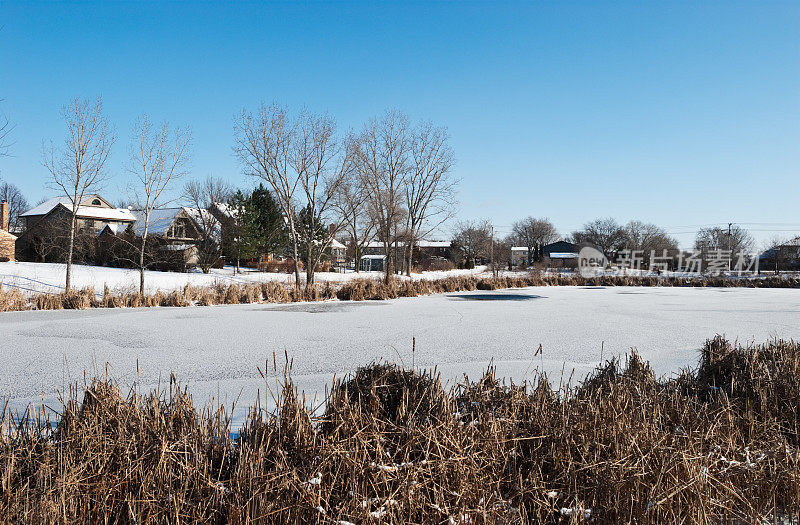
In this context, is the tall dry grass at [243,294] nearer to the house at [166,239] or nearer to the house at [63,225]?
the house at [166,239]

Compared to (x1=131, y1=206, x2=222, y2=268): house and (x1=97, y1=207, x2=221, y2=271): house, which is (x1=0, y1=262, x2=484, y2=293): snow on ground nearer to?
(x1=97, y1=207, x2=221, y2=271): house

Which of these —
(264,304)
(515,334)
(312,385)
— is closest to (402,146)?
(264,304)

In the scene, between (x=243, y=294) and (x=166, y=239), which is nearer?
(x=243, y=294)

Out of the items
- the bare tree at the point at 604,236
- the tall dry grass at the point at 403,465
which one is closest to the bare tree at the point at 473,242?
the bare tree at the point at 604,236

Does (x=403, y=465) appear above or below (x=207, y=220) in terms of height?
below

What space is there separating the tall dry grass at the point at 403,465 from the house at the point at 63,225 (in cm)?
3845

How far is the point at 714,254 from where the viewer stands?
57062mm

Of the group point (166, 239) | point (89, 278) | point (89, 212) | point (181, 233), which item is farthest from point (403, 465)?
point (89, 212)

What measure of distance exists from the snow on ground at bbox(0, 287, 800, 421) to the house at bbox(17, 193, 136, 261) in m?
28.4

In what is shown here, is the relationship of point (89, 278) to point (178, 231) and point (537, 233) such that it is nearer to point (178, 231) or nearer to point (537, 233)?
point (178, 231)

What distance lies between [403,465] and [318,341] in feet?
21.8

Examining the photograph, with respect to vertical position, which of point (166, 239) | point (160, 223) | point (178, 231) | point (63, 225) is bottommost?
point (166, 239)

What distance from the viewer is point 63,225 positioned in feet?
137

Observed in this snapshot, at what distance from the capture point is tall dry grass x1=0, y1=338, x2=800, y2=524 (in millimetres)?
2584
